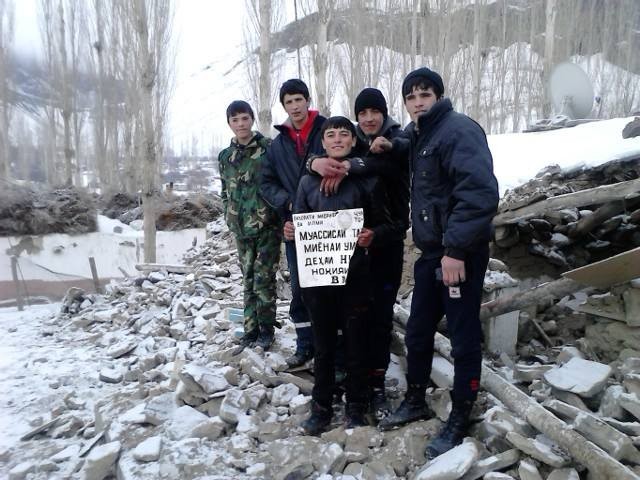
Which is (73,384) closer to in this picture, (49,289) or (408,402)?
(408,402)

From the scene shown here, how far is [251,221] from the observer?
379 centimetres

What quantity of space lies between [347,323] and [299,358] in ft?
3.09

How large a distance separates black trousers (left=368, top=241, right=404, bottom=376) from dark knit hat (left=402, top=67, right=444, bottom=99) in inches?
36.1

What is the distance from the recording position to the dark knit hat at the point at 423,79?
2.49 metres

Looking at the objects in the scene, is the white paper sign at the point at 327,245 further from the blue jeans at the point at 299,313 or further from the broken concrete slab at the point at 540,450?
the broken concrete slab at the point at 540,450

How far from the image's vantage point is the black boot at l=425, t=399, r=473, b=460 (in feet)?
8.05

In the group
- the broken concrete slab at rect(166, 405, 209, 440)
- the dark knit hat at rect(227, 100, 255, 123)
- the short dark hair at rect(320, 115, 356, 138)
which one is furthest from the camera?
the dark knit hat at rect(227, 100, 255, 123)

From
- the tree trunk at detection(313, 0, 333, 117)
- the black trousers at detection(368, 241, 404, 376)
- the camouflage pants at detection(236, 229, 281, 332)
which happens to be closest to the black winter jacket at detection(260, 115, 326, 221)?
the camouflage pants at detection(236, 229, 281, 332)

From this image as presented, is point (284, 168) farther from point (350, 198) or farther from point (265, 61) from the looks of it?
point (265, 61)

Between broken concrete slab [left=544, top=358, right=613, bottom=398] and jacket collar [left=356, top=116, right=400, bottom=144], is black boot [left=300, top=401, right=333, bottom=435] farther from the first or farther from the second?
jacket collar [left=356, top=116, right=400, bottom=144]

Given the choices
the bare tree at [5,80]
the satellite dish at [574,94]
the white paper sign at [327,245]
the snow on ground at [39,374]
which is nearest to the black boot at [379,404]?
the white paper sign at [327,245]

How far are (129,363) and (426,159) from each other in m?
3.42

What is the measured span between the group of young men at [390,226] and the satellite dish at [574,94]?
439 inches

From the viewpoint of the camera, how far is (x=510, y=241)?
484 cm
